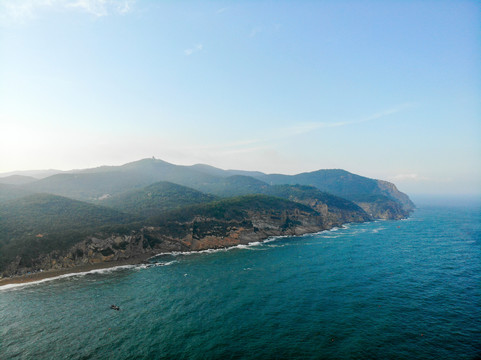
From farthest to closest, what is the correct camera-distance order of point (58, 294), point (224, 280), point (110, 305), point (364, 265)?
point (364, 265), point (224, 280), point (58, 294), point (110, 305)

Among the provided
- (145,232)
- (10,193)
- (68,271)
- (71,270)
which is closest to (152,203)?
(145,232)

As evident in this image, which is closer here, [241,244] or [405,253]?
[405,253]

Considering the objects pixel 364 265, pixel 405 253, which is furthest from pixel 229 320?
pixel 405 253

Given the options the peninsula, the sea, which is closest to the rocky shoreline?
the peninsula

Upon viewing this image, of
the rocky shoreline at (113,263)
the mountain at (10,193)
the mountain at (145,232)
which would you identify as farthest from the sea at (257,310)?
the mountain at (10,193)

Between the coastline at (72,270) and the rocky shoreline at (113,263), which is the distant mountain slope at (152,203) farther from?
the coastline at (72,270)

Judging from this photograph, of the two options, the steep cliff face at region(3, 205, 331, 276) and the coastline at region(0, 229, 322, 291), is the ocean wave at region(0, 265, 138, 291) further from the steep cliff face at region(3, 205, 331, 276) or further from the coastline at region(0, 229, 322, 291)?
the steep cliff face at region(3, 205, 331, 276)

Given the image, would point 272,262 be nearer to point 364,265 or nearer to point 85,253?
point 364,265
